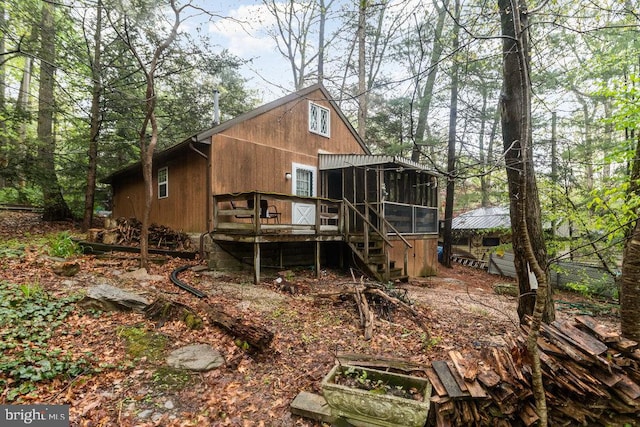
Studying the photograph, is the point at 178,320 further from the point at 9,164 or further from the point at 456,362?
the point at 9,164

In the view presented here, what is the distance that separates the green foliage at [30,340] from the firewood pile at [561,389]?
12.8 ft

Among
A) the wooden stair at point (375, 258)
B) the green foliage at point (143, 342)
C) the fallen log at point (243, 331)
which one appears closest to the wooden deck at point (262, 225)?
the wooden stair at point (375, 258)

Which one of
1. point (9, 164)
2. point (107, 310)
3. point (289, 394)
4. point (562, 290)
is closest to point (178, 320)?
point (107, 310)

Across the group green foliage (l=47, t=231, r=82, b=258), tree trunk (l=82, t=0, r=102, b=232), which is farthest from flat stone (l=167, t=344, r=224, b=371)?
tree trunk (l=82, t=0, r=102, b=232)

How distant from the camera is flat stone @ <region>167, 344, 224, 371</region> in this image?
364 cm

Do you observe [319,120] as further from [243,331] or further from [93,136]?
[243,331]

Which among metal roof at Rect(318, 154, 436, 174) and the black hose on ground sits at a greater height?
metal roof at Rect(318, 154, 436, 174)

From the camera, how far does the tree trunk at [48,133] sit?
971 centimetres

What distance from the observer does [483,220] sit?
17578 millimetres

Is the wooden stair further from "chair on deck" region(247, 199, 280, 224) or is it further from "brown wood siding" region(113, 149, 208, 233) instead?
"brown wood siding" region(113, 149, 208, 233)

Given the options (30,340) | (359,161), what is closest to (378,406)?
(30,340)

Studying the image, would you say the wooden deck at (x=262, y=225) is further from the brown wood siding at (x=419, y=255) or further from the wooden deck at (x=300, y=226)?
the brown wood siding at (x=419, y=255)

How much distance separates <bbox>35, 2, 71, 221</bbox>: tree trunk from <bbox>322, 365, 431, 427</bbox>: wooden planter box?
11270mm

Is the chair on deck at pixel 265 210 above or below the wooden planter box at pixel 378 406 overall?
above
